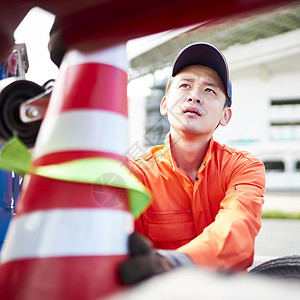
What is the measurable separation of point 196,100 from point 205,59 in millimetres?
168

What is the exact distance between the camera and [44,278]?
47 cm

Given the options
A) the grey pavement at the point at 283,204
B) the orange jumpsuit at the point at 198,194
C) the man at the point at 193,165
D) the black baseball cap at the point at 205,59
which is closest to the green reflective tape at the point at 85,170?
the orange jumpsuit at the point at 198,194

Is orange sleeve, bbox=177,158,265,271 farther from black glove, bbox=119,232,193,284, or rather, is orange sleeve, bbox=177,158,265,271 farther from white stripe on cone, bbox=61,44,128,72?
white stripe on cone, bbox=61,44,128,72

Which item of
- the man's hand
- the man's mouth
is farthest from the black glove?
the man's mouth

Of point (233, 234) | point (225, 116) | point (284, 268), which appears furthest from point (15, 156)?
point (225, 116)

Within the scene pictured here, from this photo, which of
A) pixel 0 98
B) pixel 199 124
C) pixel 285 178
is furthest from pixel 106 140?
pixel 285 178

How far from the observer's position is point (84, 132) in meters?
0.55

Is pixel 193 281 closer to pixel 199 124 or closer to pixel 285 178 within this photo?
pixel 199 124

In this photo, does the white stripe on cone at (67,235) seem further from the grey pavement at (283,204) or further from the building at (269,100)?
the building at (269,100)

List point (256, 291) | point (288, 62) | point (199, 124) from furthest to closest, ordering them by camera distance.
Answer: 1. point (288, 62)
2. point (199, 124)
3. point (256, 291)

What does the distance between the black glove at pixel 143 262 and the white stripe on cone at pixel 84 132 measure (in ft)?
0.49

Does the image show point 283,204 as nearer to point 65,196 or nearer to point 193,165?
point 193,165

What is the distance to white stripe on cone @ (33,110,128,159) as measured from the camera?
0.55 meters

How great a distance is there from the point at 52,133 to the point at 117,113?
11 centimetres
